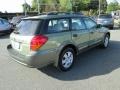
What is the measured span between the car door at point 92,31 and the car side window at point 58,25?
120 cm

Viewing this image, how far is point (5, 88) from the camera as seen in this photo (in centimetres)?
479

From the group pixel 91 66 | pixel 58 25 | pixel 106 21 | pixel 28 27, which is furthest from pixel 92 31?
pixel 106 21

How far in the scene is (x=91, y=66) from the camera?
6.26 metres

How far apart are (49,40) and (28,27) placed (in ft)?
2.43

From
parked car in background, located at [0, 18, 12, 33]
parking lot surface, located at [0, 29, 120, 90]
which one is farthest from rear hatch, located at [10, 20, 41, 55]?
parked car in background, located at [0, 18, 12, 33]

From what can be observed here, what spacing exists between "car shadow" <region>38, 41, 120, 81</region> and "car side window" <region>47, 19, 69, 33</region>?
127 cm

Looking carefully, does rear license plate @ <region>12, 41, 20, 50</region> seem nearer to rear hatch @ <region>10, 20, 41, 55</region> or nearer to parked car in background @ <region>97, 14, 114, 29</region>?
rear hatch @ <region>10, 20, 41, 55</region>

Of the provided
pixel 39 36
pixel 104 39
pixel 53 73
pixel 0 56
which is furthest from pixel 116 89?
pixel 0 56

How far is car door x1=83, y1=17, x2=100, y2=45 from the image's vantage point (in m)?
7.01

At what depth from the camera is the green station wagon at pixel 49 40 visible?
5.10 meters

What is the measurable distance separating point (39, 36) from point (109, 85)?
2.15m

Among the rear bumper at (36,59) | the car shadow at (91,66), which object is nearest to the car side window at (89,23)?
the car shadow at (91,66)

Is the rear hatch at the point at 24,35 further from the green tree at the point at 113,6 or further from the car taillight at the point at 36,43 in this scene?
the green tree at the point at 113,6

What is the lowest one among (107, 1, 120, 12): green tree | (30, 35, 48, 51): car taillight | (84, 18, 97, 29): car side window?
(30, 35, 48, 51): car taillight
